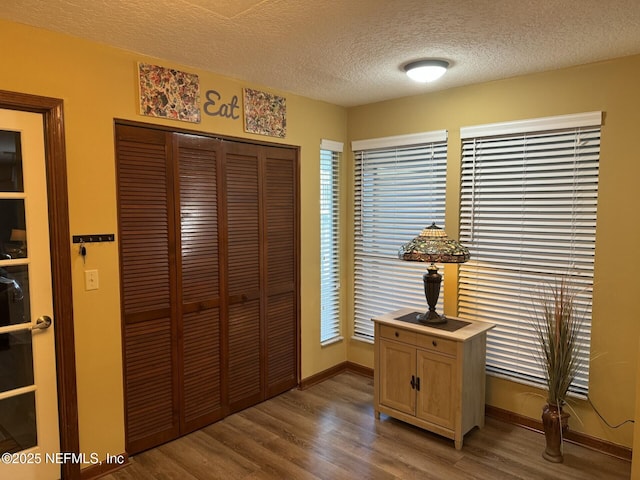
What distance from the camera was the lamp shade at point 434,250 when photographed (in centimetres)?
292

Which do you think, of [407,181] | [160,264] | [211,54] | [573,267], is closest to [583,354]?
[573,267]

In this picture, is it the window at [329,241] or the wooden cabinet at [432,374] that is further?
the window at [329,241]

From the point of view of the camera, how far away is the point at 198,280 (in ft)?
9.96

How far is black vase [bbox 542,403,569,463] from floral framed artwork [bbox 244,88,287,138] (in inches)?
111

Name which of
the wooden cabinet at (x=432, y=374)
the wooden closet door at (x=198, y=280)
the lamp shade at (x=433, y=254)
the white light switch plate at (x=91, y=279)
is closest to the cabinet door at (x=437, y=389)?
the wooden cabinet at (x=432, y=374)

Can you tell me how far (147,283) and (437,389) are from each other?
6.90 ft

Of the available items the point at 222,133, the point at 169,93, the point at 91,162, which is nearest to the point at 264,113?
the point at 222,133

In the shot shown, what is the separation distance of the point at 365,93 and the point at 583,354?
8.43 ft

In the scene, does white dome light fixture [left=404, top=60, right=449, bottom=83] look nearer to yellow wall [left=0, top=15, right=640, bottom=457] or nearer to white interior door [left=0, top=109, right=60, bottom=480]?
yellow wall [left=0, top=15, right=640, bottom=457]

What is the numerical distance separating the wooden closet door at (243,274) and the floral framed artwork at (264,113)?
169 millimetres

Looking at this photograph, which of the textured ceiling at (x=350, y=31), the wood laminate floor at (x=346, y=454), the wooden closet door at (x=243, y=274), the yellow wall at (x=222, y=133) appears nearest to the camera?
the textured ceiling at (x=350, y=31)

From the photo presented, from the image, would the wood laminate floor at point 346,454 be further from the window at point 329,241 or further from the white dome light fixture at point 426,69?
the white dome light fixture at point 426,69

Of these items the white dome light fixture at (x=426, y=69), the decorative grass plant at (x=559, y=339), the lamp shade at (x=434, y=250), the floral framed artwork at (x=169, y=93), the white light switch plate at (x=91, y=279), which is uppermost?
the white dome light fixture at (x=426, y=69)

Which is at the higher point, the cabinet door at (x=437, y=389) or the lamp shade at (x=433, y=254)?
the lamp shade at (x=433, y=254)
